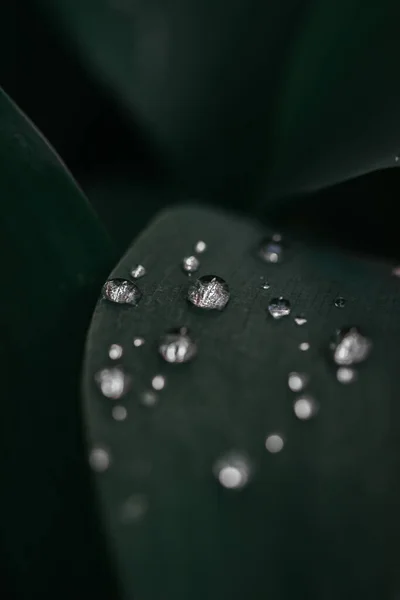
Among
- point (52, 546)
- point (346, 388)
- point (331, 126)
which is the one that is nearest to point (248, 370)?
point (346, 388)

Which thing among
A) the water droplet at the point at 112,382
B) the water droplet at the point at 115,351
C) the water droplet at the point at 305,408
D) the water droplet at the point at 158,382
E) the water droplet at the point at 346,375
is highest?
the water droplet at the point at 346,375

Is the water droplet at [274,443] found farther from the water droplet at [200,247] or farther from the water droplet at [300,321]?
the water droplet at [200,247]

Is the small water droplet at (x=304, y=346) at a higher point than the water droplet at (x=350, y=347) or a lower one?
lower

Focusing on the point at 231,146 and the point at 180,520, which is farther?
the point at 231,146

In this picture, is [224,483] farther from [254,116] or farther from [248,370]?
[254,116]

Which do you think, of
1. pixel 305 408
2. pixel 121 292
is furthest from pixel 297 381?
pixel 121 292

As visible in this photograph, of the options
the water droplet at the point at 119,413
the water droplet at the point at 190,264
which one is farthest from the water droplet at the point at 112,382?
the water droplet at the point at 190,264
